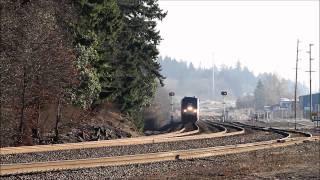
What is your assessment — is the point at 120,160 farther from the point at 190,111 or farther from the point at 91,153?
the point at 190,111

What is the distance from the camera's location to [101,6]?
32500mm

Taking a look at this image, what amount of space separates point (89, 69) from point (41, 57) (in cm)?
685

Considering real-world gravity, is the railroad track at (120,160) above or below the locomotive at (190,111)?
below

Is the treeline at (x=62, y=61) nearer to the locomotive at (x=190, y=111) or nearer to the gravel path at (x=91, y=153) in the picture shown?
the gravel path at (x=91, y=153)

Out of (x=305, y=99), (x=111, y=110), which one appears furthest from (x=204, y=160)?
(x=305, y=99)

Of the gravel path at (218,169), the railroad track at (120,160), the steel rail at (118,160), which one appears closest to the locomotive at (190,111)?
the railroad track at (120,160)

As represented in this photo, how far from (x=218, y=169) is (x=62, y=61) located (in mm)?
A: 12513

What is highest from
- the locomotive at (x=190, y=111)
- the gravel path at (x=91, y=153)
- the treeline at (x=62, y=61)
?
the treeline at (x=62, y=61)

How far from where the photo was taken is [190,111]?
57.8 m

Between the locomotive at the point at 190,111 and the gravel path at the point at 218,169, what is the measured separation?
3889 cm

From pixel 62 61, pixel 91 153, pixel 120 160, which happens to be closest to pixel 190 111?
pixel 62 61

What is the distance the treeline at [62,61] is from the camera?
22016 mm

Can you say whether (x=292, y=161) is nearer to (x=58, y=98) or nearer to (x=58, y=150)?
(x=58, y=150)

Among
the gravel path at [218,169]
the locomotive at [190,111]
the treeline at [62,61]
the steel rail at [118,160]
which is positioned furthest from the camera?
the locomotive at [190,111]
